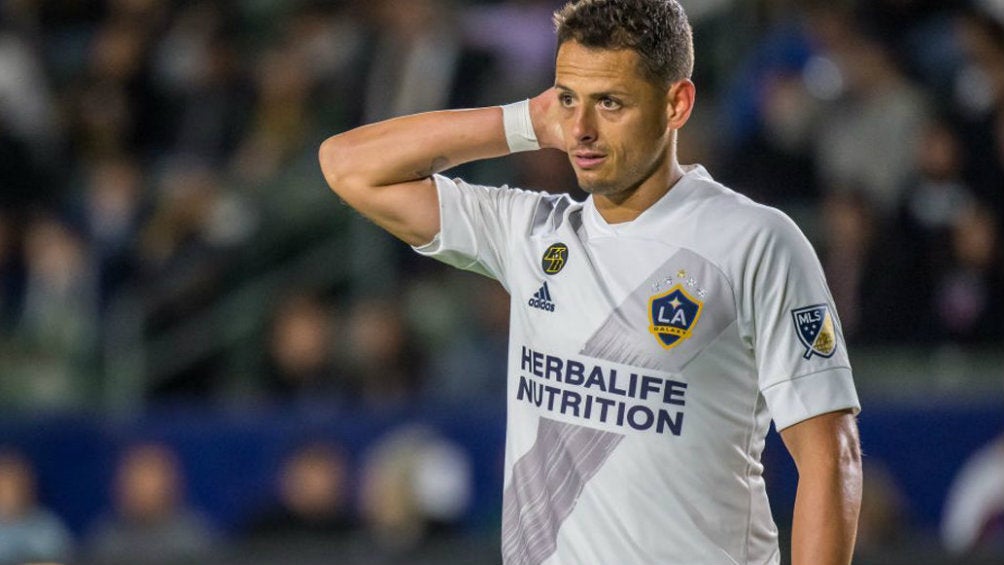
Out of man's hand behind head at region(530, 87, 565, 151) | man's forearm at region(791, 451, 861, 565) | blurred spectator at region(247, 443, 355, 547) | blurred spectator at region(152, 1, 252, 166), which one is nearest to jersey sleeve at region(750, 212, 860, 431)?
man's forearm at region(791, 451, 861, 565)

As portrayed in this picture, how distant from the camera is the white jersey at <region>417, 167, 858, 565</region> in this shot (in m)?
3.09

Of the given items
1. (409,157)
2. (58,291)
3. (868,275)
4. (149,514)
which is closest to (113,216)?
(58,291)

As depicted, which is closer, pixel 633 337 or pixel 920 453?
pixel 633 337

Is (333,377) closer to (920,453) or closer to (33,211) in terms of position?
(33,211)

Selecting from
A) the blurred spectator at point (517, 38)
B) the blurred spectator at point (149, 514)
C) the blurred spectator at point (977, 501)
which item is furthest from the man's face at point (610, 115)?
the blurred spectator at point (517, 38)

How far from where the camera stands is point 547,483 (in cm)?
335

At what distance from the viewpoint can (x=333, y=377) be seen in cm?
791

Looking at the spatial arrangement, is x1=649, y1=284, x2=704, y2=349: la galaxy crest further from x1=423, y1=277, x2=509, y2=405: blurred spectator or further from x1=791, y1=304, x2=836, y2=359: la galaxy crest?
x1=423, y1=277, x2=509, y2=405: blurred spectator

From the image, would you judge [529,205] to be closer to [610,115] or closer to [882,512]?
[610,115]

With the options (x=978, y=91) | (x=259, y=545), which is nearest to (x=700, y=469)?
(x=259, y=545)

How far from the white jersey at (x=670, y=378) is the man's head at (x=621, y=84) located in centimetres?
14

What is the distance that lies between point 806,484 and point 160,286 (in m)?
5.67

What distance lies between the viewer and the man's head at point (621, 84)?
318cm

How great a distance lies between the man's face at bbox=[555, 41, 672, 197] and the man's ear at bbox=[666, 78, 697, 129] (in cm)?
1
